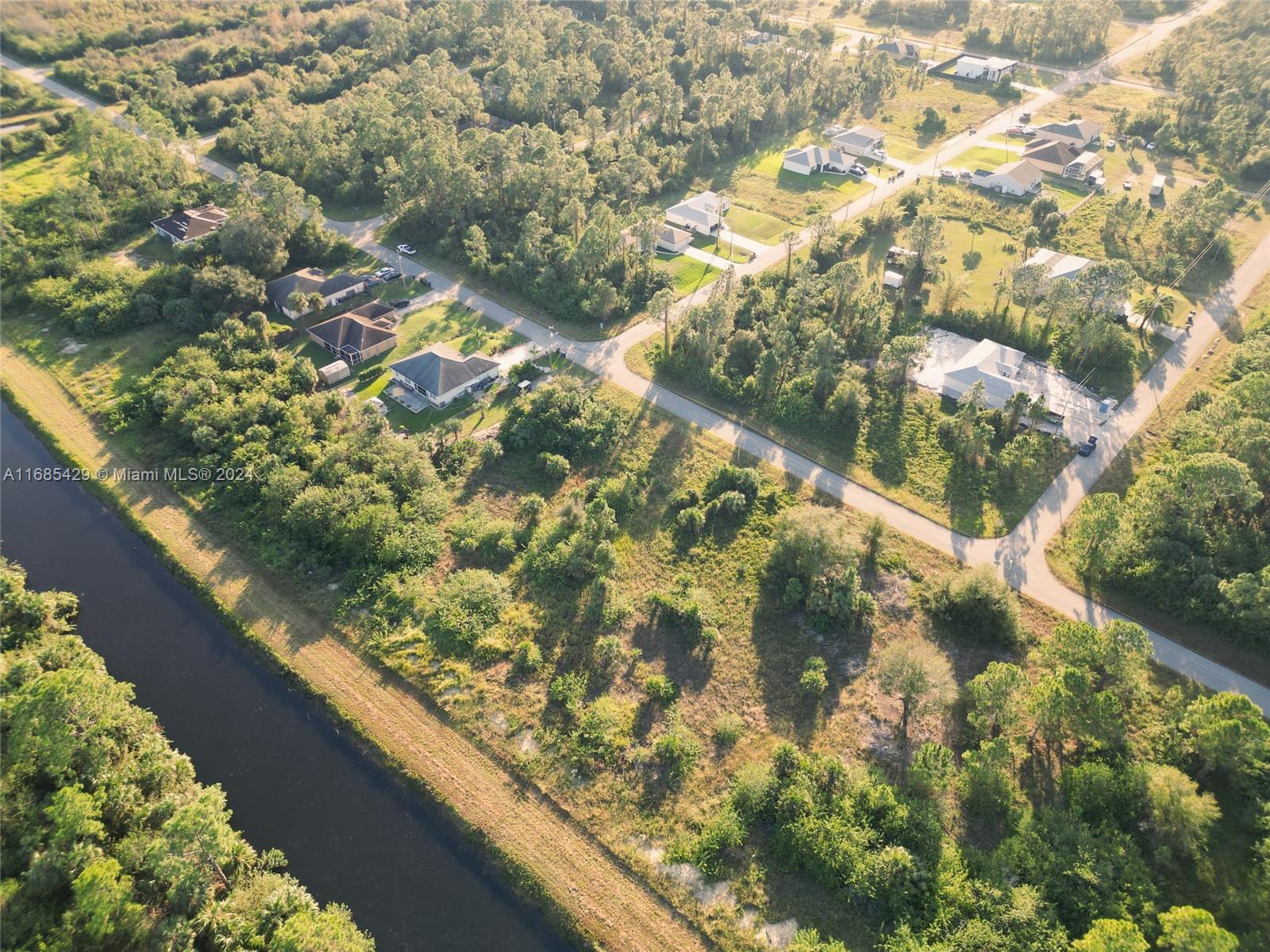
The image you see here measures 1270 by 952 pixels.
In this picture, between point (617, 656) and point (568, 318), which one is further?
point (568, 318)

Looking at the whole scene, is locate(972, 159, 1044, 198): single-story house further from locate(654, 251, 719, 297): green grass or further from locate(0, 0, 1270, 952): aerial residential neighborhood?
locate(654, 251, 719, 297): green grass

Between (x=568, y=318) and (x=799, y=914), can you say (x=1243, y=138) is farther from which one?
(x=799, y=914)

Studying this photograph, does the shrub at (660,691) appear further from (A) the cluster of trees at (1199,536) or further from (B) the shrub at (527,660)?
(A) the cluster of trees at (1199,536)

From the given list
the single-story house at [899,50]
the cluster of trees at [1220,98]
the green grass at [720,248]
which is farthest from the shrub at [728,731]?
the single-story house at [899,50]

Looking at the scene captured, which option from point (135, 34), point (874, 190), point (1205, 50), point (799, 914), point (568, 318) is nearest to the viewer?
point (799, 914)

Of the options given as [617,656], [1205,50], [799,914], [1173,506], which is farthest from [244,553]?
[1205,50]
